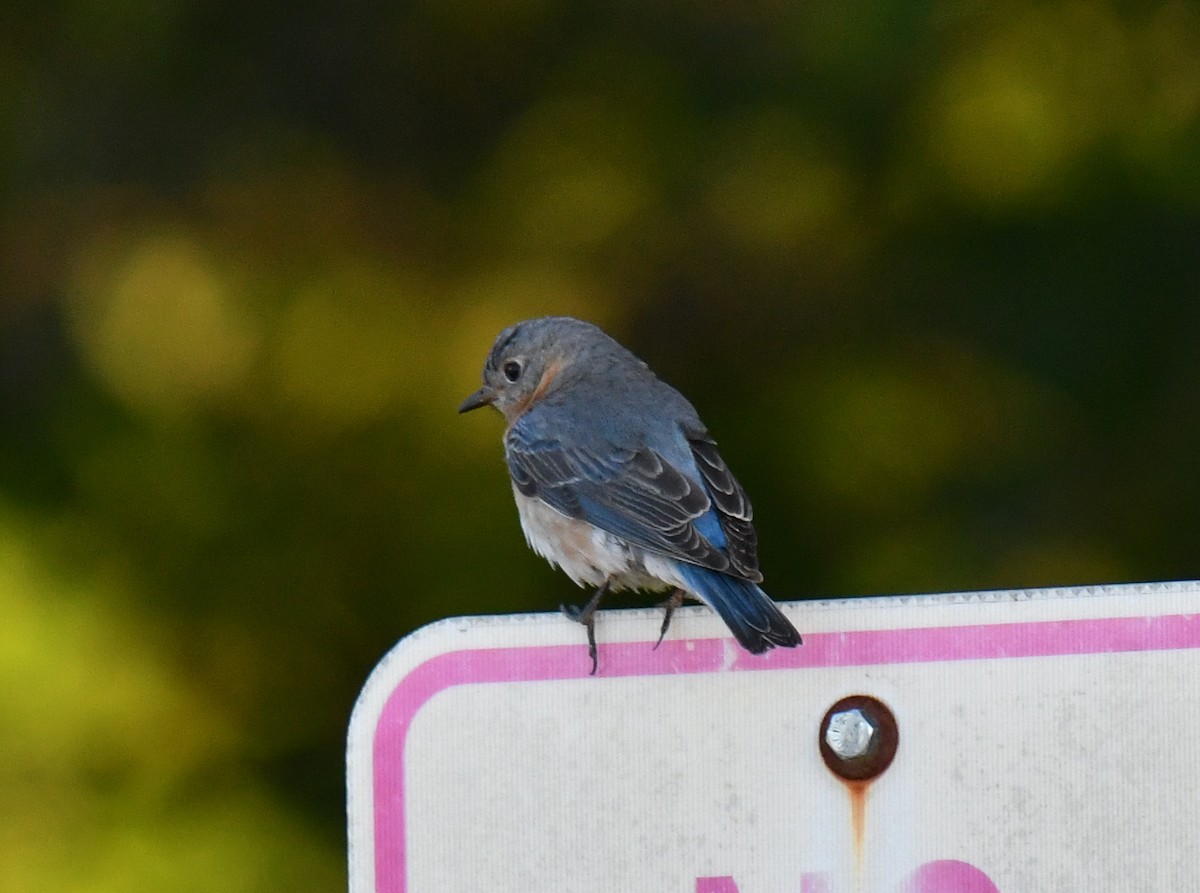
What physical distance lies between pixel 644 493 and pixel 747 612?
1.05 metres

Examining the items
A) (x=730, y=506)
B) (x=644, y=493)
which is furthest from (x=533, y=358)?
(x=730, y=506)


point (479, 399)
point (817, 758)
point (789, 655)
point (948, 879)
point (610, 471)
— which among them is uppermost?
point (479, 399)

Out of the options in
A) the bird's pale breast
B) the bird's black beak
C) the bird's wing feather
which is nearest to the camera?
the bird's wing feather

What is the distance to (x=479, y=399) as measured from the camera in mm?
3672

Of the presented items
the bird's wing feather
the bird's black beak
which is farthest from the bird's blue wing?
the bird's black beak

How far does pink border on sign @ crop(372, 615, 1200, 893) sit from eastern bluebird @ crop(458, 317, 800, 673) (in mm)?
536

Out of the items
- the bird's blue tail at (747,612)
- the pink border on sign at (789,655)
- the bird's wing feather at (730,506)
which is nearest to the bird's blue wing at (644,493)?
the bird's wing feather at (730,506)

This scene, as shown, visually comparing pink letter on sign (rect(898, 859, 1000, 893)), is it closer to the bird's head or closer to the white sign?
the white sign

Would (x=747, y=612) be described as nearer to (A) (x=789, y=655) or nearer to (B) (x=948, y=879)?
(A) (x=789, y=655)

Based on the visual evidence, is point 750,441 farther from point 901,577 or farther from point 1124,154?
point 1124,154

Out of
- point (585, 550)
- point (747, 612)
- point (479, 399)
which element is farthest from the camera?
point (479, 399)

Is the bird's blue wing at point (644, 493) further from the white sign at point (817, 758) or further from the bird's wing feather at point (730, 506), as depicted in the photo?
the white sign at point (817, 758)

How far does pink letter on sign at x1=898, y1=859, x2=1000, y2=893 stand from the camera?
166 centimetres

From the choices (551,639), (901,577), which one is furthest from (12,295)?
(551,639)
